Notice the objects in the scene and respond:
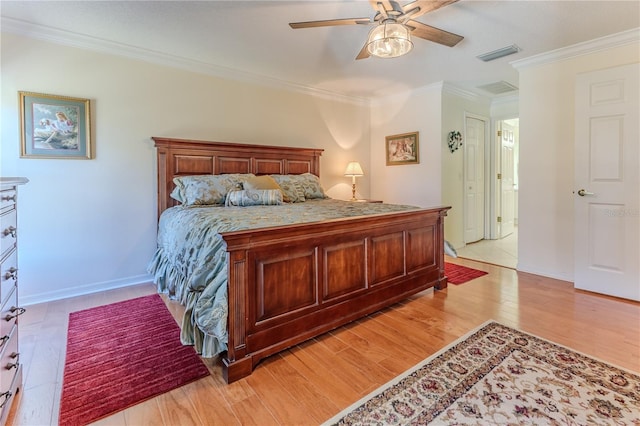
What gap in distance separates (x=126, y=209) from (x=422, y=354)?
3062 mm

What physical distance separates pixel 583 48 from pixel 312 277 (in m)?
3.54

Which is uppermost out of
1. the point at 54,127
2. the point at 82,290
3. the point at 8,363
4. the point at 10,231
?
the point at 54,127

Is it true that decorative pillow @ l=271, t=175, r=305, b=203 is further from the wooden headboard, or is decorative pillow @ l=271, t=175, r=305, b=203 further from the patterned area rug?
the patterned area rug

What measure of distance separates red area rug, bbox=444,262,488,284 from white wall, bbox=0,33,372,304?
2953mm

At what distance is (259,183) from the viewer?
337 cm

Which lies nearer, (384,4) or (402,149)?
(384,4)

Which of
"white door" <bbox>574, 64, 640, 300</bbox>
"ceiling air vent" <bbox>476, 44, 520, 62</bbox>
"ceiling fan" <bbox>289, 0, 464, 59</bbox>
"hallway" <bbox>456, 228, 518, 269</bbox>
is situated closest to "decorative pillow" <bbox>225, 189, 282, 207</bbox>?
"ceiling fan" <bbox>289, 0, 464, 59</bbox>

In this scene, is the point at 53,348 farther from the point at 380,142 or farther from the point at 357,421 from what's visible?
the point at 380,142

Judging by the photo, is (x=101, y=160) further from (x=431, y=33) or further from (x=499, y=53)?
(x=499, y=53)

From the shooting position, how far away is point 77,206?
2930 mm

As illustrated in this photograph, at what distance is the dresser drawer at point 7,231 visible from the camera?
1.33 metres

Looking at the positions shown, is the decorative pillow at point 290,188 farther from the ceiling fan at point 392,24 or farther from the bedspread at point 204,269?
the ceiling fan at point 392,24

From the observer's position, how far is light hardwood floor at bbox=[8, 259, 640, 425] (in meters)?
1.46

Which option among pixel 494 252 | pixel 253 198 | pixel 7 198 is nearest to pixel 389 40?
pixel 253 198
